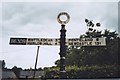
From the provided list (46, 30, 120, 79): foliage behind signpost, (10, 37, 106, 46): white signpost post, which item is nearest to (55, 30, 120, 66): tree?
(46, 30, 120, 79): foliage behind signpost

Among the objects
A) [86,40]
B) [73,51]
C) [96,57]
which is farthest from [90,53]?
[86,40]

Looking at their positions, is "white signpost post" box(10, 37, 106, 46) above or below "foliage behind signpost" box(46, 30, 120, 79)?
above

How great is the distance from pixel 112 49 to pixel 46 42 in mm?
20145

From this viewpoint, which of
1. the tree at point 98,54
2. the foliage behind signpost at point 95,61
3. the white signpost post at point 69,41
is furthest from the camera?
the tree at point 98,54

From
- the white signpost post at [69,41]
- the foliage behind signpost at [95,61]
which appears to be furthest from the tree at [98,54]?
the white signpost post at [69,41]

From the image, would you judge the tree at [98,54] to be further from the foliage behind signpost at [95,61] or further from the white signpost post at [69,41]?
the white signpost post at [69,41]

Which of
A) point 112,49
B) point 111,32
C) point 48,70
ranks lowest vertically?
point 48,70

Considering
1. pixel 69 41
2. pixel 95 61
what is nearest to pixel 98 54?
pixel 95 61

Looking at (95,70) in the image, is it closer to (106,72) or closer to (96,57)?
(106,72)

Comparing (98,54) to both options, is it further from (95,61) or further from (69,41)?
(69,41)

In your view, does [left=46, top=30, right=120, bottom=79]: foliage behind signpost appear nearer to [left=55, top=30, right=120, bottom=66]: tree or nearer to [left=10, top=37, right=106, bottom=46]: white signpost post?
[left=55, top=30, right=120, bottom=66]: tree

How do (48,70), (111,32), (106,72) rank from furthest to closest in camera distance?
(111,32)
(48,70)
(106,72)

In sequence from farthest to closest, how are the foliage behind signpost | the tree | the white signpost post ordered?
the tree
the foliage behind signpost
the white signpost post

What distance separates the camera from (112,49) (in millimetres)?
30625
